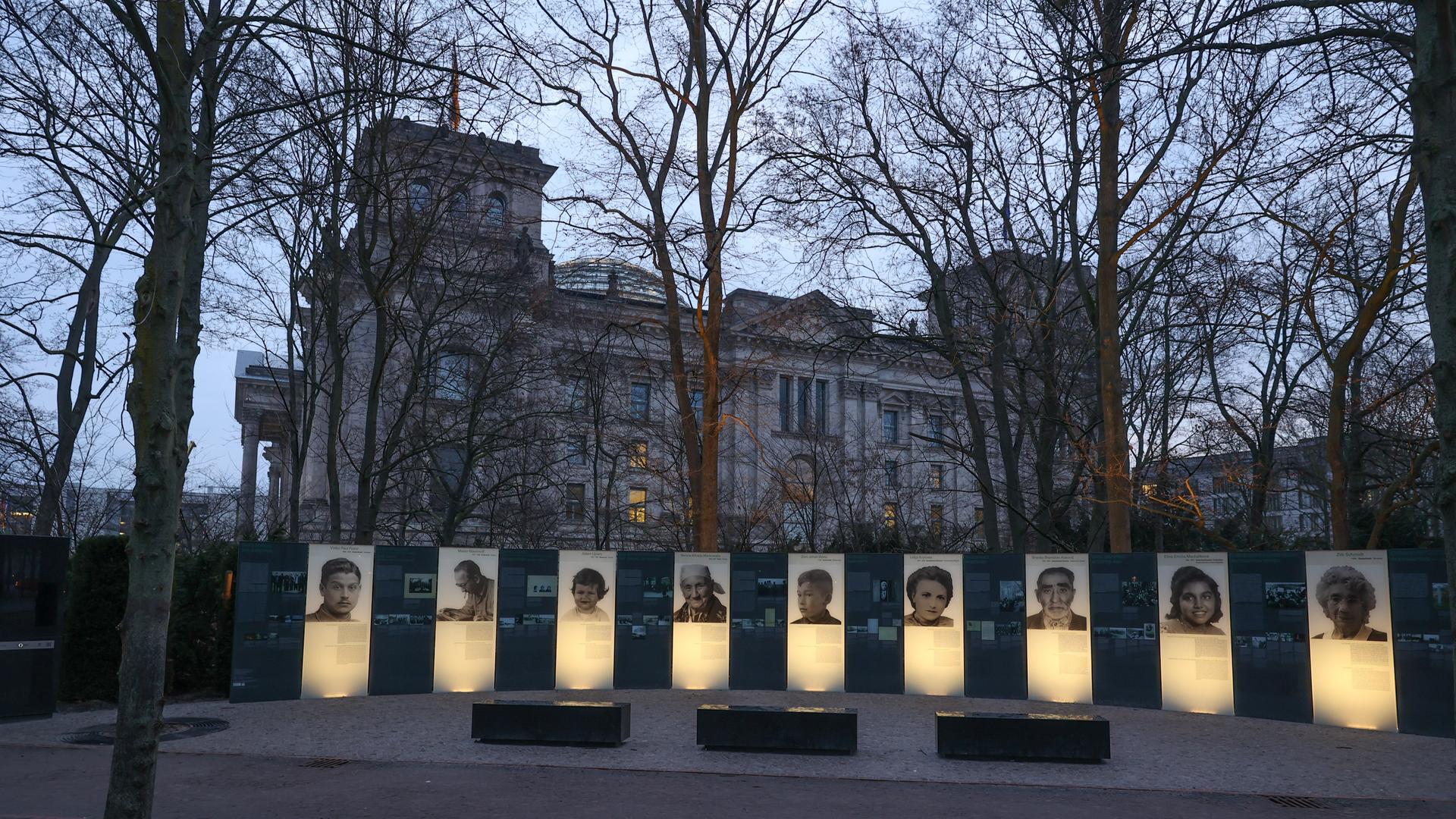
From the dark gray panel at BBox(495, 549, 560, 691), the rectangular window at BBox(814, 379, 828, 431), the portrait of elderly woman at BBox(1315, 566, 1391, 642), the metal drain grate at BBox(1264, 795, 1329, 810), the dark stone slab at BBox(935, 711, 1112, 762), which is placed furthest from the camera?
the rectangular window at BBox(814, 379, 828, 431)

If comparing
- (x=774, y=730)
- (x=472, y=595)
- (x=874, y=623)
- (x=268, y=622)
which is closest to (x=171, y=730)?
(x=268, y=622)

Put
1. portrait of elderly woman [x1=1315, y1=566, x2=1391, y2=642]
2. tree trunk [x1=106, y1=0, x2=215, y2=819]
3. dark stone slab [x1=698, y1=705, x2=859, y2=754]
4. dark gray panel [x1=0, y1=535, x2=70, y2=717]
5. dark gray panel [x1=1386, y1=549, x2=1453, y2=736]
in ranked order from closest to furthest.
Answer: tree trunk [x1=106, y1=0, x2=215, y2=819]
dark stone slab [x1=698, y1=705, x2=859, y2=754]
dark gray panel [x1=1386, y1=549, x2=1453, y2=736]
portrait of elderly woman [x1=1315, y1=566, x2=1391, y2=642]
dark gray panel [x1=0, y1=535, x2=70, y2=717]

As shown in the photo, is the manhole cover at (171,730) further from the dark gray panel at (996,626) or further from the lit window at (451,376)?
the lit window at (451,376)

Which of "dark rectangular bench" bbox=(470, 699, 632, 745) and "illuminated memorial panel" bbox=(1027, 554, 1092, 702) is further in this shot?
"illuminated memorial panel" bbox=(1027, 554, 1092, 702)

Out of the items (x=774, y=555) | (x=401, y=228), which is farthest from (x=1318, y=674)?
(x=401, y=228)

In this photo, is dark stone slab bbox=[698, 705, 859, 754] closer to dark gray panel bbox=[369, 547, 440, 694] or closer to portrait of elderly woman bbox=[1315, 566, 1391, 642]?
dark gray panel bbox=[369, 547, 440, 694]

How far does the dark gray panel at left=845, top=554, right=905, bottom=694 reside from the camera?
1639 centimetres

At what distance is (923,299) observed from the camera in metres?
20.9

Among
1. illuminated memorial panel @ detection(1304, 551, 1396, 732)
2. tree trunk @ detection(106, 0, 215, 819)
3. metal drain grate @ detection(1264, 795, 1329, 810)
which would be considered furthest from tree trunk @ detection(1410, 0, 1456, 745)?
illuminated memorial panel @ detection(1304, 551, 1396, 732)

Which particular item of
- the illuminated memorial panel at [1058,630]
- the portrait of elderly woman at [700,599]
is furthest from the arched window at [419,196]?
the illuminated memorial panel at [1058,630]

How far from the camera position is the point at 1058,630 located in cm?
1572

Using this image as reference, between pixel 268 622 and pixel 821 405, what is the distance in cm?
3698

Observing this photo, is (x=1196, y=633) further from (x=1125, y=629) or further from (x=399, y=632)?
(x=399, y=632)

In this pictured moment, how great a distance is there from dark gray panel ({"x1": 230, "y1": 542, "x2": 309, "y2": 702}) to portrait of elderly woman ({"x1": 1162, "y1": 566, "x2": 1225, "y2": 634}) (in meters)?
12.3
